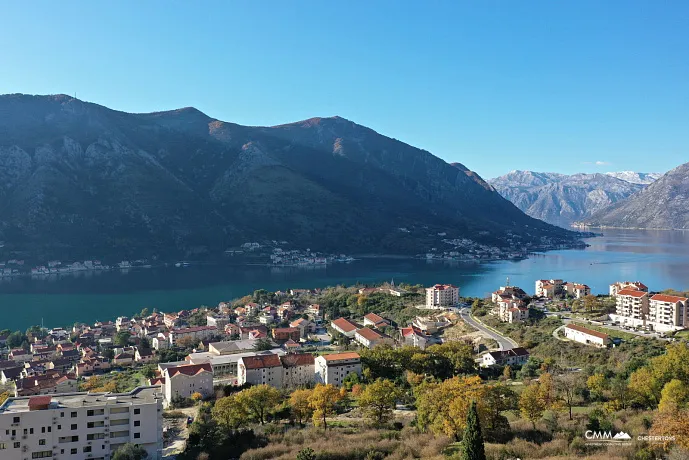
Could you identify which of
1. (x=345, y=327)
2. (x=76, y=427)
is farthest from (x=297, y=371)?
(x=76, y=427)

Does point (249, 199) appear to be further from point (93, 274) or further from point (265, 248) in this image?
point (93, 274)

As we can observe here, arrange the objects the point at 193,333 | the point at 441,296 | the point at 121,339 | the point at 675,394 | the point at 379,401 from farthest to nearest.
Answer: the point at 441,296, the point at 193,333, the point at 121,339, the point at 379,401, the point at 675,394

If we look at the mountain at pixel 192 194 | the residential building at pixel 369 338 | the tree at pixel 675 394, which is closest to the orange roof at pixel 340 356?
the residential building at pixel 369 338

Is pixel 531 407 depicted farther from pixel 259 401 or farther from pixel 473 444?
pixel 259 401

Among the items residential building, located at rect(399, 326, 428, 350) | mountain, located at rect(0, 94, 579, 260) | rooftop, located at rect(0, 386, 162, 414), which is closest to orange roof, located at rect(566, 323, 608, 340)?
residential building, located at rect(399, 326, 428, 350)

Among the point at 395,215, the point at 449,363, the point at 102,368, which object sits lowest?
the point at 102,368

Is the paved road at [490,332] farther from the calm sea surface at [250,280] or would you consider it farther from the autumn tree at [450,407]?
the calm sea surface at [250,280]

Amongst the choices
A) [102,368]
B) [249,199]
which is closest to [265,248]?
[249,199]
